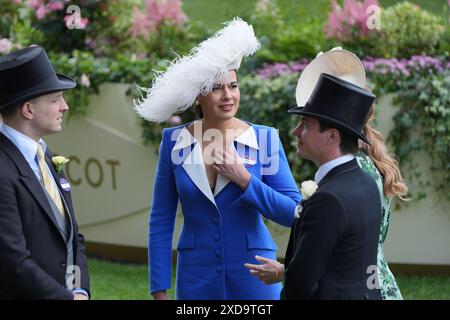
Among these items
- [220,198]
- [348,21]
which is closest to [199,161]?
[220,198]

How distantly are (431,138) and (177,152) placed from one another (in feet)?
9.82

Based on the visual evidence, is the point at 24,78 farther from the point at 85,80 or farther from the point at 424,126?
the point at 85,80

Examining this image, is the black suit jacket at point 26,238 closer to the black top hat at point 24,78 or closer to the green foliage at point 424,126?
the black top hat at point 24,78

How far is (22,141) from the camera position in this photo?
3.26m

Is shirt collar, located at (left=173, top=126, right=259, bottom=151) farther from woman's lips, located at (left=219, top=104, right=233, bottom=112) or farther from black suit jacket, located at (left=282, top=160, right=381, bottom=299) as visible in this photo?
black suit jacket, located at (left=282, top=160, right=381, bottom=299)

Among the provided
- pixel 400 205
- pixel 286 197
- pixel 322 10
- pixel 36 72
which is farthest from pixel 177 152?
pixel 322 10

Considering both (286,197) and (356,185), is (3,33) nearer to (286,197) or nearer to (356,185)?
→ (286,197)

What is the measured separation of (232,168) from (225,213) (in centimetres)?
21

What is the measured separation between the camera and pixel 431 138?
627cm

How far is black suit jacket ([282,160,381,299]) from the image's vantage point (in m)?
2.84

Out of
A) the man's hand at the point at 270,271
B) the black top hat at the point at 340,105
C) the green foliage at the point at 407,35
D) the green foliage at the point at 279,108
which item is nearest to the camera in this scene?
the black top hat at the point at 340,105

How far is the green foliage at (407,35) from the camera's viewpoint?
6.91 metres

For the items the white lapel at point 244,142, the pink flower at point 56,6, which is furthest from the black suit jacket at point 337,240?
the pink flower at point 56,6

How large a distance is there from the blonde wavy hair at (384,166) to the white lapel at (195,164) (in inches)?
26.9
